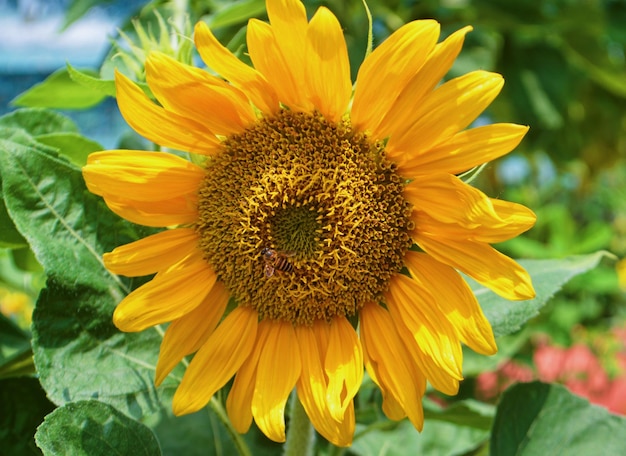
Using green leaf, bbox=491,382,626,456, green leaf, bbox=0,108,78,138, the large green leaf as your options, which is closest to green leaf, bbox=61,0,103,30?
green leaf, bbox=0,108,78,138

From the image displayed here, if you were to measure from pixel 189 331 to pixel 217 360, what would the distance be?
0.04m

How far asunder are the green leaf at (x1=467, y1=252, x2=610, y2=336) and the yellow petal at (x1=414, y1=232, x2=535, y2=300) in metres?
0.18

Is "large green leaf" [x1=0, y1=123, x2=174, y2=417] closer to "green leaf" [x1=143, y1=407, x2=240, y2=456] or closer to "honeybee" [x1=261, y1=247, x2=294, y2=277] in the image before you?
"honeybee" [x1=261, y1=247, x2=294, y2=277]

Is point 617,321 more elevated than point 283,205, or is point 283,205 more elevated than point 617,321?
point 283,205

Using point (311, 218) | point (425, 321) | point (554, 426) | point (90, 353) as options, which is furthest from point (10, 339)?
point (554, 426)

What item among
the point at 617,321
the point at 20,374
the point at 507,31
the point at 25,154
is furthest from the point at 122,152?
the point at 617,321

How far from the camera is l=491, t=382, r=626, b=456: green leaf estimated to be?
2.99 feet

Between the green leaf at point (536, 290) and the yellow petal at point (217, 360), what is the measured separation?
0.30 metres

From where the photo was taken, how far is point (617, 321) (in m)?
3.00

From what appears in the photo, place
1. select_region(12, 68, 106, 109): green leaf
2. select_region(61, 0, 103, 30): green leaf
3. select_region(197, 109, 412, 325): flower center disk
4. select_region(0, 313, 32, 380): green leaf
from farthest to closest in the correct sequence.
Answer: select_region(61, 0, 103, 30): green leaf < select_region(12, 68, 106, 109): green leaf < select_region(0, 313, 32, 380): green leaf < select_region(197, 109, 412, 325): flower center disk

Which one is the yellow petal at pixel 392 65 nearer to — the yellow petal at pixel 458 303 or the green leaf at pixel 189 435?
the yellow petal at pixel 458 303

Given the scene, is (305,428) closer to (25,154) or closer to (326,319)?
(326,319)

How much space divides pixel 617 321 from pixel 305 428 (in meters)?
2.48

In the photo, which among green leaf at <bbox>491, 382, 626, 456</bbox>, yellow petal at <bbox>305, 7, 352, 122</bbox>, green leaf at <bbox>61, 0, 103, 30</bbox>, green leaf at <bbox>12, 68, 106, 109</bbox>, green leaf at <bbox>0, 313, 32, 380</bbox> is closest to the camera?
yellow petal at <bbox>305, 7, 352, 122</bbox>
